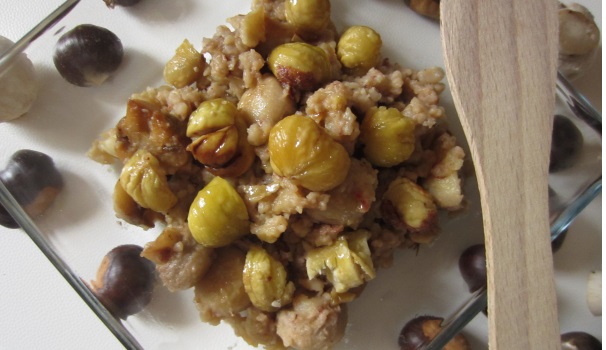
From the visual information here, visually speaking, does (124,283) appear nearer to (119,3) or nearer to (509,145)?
(119,3)

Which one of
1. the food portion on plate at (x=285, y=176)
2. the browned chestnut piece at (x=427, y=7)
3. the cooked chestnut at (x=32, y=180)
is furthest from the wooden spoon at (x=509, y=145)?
the cooked chestnut at (x=32, y=180)

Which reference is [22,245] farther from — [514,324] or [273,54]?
[514,324]

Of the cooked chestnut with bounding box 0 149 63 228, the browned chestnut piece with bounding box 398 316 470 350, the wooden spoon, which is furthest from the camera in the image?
the cooked chestnut with bounding box 0 149 63 228

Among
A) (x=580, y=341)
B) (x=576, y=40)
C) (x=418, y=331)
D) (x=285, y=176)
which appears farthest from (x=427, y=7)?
(x=580, y=341)

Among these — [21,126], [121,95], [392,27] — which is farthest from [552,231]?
[21,126]

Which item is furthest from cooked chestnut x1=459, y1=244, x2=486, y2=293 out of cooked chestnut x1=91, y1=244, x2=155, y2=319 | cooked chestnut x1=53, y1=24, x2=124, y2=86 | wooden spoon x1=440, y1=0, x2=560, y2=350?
cooked chestnut x1=53, y1=24, x2=124, y2=86

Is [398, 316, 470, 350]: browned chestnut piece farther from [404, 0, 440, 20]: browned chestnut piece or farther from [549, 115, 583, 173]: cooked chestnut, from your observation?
[404, 0, 440, 20]: browned chestnut piece
